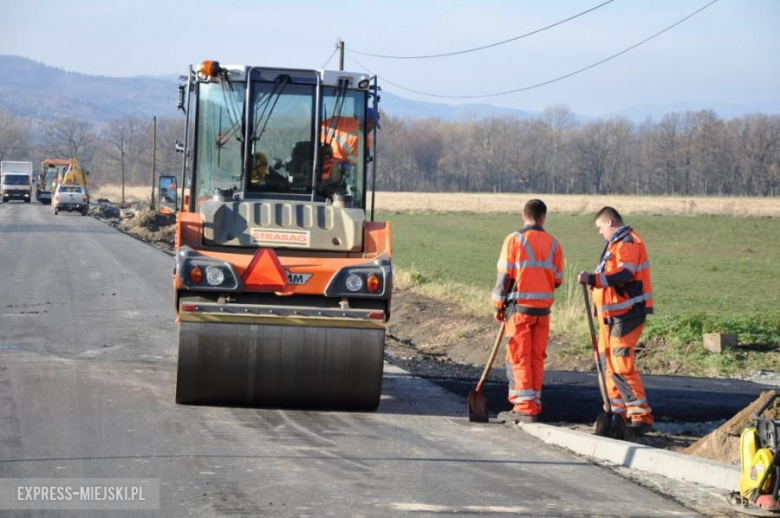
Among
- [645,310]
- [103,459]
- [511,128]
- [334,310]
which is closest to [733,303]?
[645,310]

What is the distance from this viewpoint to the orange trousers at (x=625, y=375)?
8648 millimetres

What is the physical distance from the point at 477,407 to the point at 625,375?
131 centimetres

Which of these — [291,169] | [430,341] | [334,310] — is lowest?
[430,341]

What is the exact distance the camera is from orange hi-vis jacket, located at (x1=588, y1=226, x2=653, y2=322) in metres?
8.79

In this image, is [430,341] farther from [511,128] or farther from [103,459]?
[511,128]

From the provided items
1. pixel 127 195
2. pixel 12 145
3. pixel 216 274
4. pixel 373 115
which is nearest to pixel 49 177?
pixel 127 195

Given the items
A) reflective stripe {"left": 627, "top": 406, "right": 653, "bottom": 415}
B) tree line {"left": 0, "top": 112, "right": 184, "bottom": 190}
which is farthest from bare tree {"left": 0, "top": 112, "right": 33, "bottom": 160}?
reflective stripe {"left": 627, "top": 406, "right": 653, "bottom": 415}

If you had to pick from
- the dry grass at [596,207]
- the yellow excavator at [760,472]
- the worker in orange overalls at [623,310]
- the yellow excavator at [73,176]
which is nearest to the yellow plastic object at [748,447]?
the yellow excavator at [760,472]

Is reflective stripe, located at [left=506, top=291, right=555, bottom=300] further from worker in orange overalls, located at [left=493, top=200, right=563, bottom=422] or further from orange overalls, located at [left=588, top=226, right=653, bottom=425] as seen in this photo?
orange overalls, located at [left=588, top=226, right=653, bottom=425]

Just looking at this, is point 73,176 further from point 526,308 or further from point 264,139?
point 526,308

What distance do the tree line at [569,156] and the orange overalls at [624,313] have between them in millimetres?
126496

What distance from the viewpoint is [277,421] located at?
8.45 meters

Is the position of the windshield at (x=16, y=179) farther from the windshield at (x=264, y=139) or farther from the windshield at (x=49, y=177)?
the windshield at (x=264, y=139)

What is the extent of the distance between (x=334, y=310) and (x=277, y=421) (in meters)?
1.04
